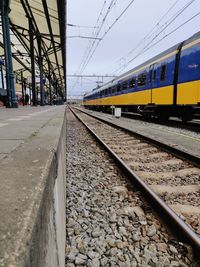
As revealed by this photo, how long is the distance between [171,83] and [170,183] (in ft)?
27.1

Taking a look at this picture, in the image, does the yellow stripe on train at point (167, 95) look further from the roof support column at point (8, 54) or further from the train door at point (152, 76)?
the roof support column at point (8, 54)

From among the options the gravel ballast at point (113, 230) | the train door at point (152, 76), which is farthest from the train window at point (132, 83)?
the gravel ballast at point (113, 230)

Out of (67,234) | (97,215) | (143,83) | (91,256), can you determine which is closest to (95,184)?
(97,215)

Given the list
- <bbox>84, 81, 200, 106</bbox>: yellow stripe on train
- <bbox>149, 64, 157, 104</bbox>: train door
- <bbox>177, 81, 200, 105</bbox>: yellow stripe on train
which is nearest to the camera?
<bbox>177, 81, 200, 105</bbox>: yellow stripe on train

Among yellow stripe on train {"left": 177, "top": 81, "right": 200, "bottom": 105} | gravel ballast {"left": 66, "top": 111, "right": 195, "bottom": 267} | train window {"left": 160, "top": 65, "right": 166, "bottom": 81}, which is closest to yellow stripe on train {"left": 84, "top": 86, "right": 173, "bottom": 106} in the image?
train window {"left": 160, "top": 65, "right": 166, "bottom": 81}

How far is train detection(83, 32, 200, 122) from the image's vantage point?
9969 mm

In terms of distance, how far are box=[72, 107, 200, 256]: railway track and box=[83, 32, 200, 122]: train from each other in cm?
378

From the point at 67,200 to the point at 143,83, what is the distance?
12676 mm

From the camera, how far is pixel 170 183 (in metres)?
4.27

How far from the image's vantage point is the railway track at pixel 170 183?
8.84 feet

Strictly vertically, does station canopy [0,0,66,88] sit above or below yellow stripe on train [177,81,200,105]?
above

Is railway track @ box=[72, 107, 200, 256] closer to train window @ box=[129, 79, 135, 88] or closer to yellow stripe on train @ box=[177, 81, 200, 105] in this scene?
yellow stripe on train @ box=[177, 81, 200, 105]

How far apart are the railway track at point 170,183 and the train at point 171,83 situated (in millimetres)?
3785

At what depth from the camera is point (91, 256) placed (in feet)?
7.54
